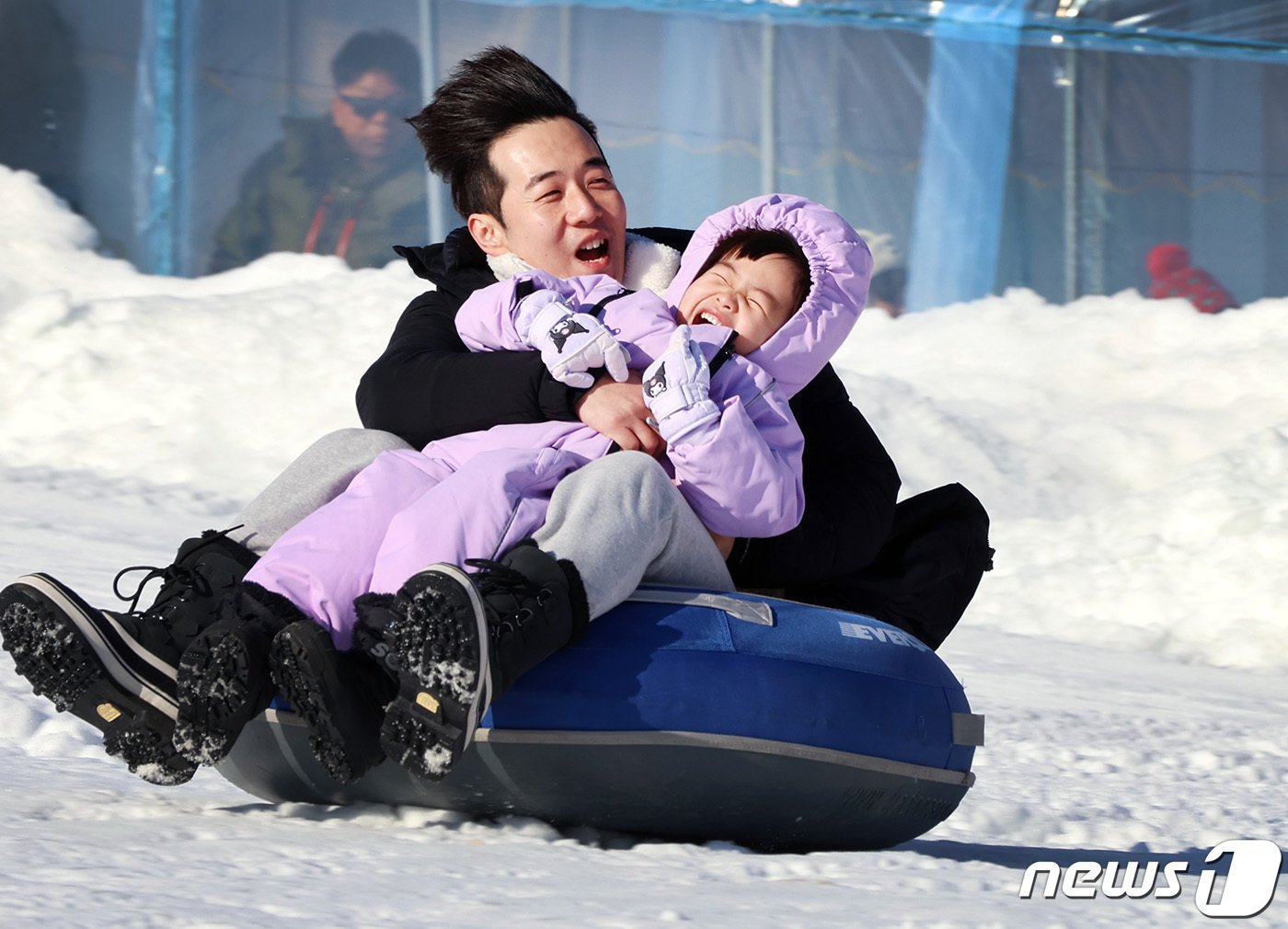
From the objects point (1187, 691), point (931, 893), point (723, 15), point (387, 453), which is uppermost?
point (723, 15)

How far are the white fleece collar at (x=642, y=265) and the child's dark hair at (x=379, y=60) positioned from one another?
6.89 metres

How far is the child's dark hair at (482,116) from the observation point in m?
2.60

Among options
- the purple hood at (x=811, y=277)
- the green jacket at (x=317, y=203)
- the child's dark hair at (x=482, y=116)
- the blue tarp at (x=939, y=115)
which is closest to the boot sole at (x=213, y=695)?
the purple hood at (x=811, y=277)

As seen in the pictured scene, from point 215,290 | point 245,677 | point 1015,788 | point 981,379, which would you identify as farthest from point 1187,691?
point 215,290

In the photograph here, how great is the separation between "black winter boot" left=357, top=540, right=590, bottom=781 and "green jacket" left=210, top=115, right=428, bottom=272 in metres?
7.39

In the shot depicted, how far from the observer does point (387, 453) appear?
209 centimetres

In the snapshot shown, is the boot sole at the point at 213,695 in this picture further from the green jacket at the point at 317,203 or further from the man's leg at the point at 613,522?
the green jacket at the point at 317,203

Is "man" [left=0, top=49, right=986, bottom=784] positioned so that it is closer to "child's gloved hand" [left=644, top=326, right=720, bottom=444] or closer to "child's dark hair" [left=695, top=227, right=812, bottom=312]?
"child's gloved hand" [left=644, top=326, right=720, bottom=444]

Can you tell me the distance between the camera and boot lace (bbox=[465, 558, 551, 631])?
69.0 inches

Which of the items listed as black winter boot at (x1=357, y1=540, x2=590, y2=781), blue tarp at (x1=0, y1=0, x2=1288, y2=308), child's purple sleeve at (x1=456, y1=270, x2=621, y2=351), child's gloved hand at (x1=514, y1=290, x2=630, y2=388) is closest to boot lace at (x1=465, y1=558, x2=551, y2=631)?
black winter boot at (x1=357, y1=540, x2=590, y2=781)

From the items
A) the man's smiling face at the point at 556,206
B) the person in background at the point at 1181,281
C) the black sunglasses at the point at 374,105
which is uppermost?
the black sunglasses at the point at 374,105

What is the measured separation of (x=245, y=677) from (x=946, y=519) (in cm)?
121

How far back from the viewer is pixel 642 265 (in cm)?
250

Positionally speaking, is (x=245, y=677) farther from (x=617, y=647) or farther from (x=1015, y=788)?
(x=1015, y=788)
